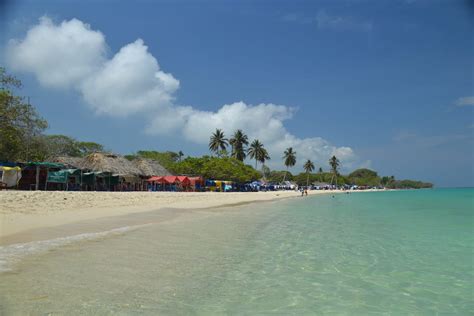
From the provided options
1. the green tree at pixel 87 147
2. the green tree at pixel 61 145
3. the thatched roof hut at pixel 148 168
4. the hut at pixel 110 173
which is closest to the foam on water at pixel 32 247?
the hut at pixel 110 173

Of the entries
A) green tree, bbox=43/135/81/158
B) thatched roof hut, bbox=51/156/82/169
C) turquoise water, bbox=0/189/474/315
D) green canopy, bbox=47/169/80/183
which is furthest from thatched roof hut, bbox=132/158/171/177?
turquoise water, bbox=0/189/474/315

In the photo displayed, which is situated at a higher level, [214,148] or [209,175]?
[214,148]

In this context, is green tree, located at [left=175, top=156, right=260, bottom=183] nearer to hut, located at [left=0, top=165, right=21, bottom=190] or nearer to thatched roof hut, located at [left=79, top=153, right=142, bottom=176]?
thatched roof hut, located at [left=79, top=153, right=142, bottom=176]

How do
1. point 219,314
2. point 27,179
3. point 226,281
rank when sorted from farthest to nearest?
1. point 27,179
2. point 226,281
3. point 219,314

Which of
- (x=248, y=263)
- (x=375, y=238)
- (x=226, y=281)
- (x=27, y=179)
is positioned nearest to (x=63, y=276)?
(x=226, y=281)

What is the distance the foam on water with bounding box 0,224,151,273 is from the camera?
5.96 metres

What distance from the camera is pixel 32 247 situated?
23.6 feet

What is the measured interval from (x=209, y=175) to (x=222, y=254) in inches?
1924

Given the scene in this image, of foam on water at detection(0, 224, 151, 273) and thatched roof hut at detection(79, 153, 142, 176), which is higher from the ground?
thatched roof hut at detection(79, 153, 142, 176)

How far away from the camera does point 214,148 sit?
2704 inches

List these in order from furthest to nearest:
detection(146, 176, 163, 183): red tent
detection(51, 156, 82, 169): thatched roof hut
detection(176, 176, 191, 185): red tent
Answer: detection(176, 176, 191, 185): red tent → detection(146, 176, 163, 183): red tent → detection(51, 156, 82, 169): thatched roof hut

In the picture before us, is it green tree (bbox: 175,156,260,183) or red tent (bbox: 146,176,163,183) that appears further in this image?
green tree (bbox: 175,156,260,183)

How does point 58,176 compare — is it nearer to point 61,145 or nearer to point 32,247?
point 32,247

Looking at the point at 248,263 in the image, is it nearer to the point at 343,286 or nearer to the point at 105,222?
the point at 343,286
